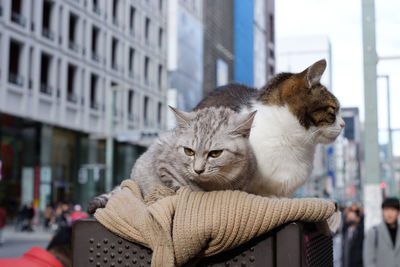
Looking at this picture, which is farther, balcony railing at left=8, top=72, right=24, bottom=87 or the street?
balcony railing at left=8, top=72, right=24, bottom=87

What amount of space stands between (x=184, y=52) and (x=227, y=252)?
129 feet

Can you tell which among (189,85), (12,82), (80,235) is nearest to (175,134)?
(80,235)

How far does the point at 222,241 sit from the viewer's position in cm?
200

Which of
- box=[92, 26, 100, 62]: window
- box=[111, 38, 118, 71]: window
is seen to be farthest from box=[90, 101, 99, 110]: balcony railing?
box=[111, 38, 118, 71]: window

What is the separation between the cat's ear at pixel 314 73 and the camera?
2527mm

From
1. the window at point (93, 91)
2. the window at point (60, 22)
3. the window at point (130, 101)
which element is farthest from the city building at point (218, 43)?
the window at point (60, 22)

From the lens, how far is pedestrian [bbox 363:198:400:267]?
6867 millimetres

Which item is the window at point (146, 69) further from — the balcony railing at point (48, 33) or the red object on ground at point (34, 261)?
the red object on ground at point (34, 261)

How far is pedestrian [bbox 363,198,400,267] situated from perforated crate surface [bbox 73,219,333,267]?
16.3 feet

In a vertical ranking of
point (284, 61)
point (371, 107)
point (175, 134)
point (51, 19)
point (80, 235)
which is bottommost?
point (80, 235)

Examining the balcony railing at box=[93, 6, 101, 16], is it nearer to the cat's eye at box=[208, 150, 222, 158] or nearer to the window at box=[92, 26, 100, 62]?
the window at box=[92, 26, 100, 62]

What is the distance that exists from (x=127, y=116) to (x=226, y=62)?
19200 mm

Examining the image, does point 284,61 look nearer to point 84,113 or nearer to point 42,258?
point 84,113

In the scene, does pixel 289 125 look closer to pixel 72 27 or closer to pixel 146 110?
pixel 72 27
